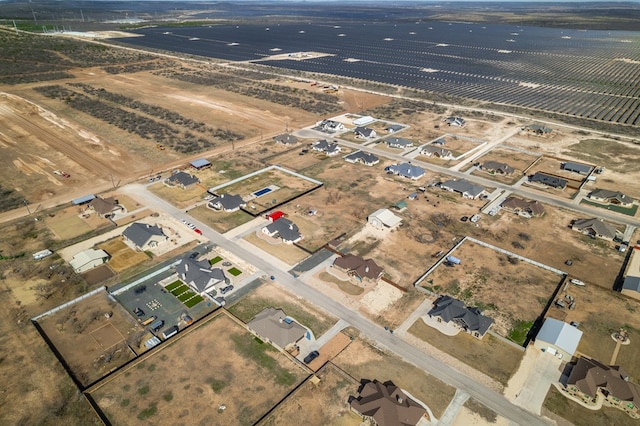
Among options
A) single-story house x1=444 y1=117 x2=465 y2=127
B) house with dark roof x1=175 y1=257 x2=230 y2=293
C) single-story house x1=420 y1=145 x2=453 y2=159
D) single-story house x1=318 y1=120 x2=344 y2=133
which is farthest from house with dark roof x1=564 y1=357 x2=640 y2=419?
single-story house x1=444 y1=117 x2=465 y2=127

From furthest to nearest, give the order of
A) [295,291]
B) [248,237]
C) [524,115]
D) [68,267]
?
1. [524,115]
2. [248,237]
3. [68,267]
4. [295,291]

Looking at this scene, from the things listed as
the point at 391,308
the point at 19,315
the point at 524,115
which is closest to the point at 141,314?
the point at 19,315

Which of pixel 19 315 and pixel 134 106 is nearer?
pixel 19 315

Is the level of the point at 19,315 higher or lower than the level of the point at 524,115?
lower

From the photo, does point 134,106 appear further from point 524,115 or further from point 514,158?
point 524,115

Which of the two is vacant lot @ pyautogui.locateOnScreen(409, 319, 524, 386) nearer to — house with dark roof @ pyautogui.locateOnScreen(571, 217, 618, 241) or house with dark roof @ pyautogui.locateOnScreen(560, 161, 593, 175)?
house with dark roof @ pyautogui.locateOnScreen(571, 217, 618, 241)

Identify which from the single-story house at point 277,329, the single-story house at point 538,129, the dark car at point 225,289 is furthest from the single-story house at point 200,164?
the single-story house at point 538,129

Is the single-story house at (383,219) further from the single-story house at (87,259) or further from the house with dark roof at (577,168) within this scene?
the house with dark roof at (577,168)
